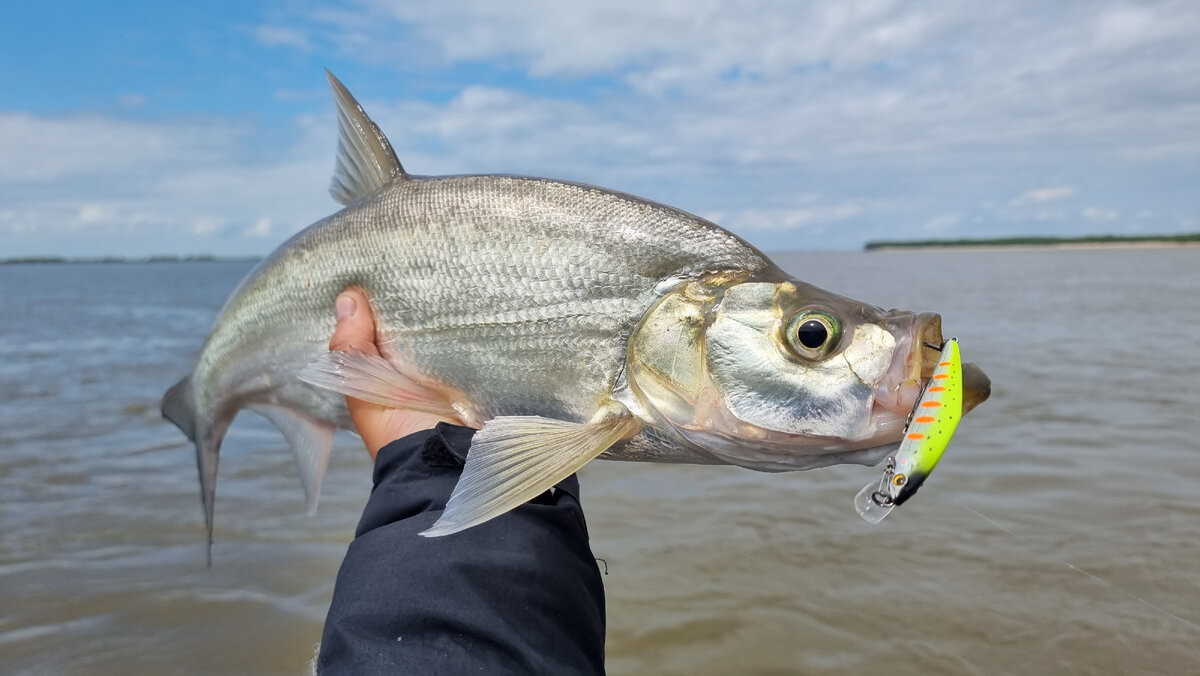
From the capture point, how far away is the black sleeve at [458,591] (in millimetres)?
1518

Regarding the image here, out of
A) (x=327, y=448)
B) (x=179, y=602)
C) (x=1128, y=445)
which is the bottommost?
(x=179, y=602)

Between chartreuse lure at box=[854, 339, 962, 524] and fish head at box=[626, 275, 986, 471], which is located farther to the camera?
fish head at box=[626, 275, 986, 471]

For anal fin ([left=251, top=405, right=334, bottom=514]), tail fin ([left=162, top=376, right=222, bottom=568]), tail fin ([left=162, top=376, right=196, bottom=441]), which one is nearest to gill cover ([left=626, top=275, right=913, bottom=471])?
anal fin ([left=251, top=405, right=334, bottom=514])

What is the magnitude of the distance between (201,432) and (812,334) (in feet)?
9.87

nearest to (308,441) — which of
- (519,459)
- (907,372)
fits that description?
(519,459)

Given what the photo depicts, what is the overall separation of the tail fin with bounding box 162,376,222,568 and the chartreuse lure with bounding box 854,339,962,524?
3.02 meters

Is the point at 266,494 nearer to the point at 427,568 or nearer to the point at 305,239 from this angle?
the point at 305,239

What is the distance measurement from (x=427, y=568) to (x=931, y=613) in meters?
3.36

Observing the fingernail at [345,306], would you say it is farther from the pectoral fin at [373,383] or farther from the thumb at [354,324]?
the pectoral fin at [373,383]

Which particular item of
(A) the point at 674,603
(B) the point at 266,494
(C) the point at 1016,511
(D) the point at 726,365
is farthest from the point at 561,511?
(B) the point at 266,494

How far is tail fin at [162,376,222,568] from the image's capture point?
143 inches

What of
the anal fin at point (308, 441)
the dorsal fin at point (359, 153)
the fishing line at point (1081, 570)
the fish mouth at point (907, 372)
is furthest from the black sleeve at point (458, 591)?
the fishing line at point (1081, 570)

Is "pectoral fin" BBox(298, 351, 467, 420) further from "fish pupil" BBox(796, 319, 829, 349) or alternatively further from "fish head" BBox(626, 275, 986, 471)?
"fish pupil" BBox(796, 319, 829, 349)

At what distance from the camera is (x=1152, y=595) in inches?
164
